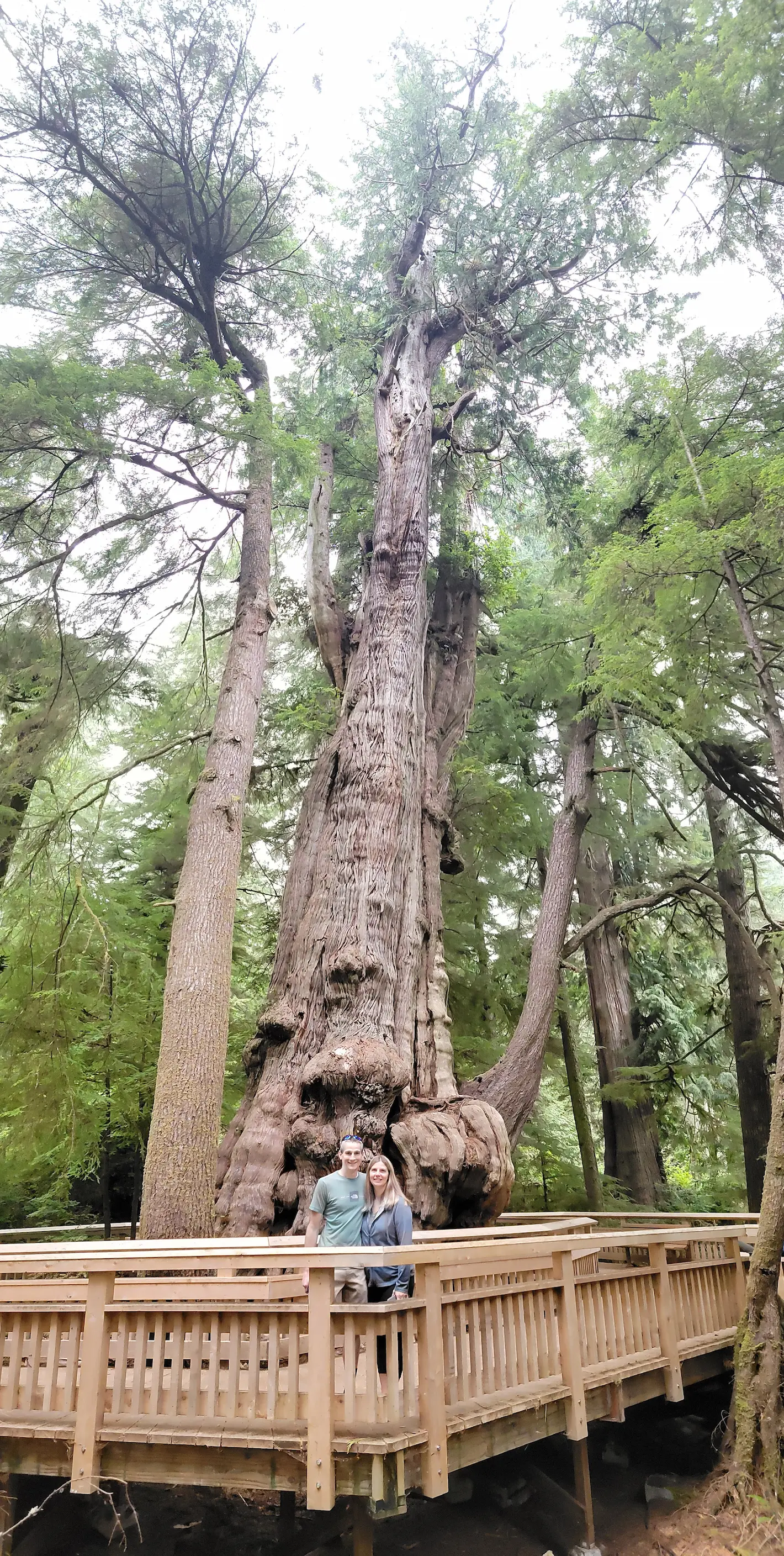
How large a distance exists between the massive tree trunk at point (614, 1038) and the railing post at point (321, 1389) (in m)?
8.70

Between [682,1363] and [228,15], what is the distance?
1171cm

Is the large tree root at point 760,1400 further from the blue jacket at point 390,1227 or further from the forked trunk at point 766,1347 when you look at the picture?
the blue jacket at point 390,1227

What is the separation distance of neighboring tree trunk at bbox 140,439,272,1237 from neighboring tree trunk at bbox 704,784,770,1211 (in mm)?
6288

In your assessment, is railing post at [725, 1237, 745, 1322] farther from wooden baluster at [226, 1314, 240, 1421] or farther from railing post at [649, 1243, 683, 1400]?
wooden baluster at [226, 1314, 240, 1421]

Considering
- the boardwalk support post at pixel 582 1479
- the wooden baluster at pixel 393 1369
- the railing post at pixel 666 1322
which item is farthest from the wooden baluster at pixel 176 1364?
the railing post at pixel 666 1322

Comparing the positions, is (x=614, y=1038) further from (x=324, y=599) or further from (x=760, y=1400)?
(x=760, y=1400)

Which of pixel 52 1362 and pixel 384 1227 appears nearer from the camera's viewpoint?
pixel 52 1362

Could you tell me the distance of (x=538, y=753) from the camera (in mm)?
13117

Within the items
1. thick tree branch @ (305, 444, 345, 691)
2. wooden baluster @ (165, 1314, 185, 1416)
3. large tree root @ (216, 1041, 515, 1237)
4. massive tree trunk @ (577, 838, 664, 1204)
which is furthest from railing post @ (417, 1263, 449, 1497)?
massive tree trunk @ (577, 838, 664, 1204)

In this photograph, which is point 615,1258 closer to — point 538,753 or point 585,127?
point 538,753

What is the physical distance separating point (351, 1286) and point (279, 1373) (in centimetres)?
55

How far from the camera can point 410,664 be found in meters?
8.97

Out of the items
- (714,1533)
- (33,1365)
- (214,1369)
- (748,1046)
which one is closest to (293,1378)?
(214,1369)

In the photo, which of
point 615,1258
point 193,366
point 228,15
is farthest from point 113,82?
point 615,1258
